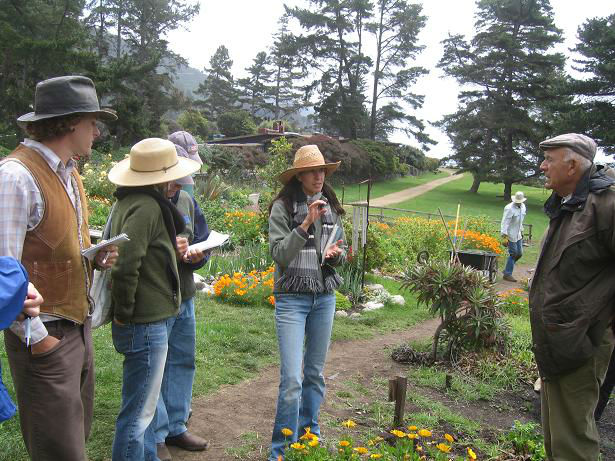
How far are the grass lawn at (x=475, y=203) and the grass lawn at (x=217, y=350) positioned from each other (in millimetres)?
13128

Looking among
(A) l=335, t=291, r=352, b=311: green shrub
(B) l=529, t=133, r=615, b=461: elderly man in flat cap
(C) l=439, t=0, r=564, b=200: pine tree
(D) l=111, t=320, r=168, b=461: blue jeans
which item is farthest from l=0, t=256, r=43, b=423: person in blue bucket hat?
(C) l=439, t=0, r=564, b=200: pine tree

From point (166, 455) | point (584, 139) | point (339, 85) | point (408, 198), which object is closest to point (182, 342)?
point (166, 455)

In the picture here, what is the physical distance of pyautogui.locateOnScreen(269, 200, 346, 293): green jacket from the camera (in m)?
3.28

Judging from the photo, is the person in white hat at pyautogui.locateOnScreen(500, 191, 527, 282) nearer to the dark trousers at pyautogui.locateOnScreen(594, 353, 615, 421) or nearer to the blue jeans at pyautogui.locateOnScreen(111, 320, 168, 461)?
the dark trousers at pyautogui.locateOnScreen(594, 353, 615, 421)

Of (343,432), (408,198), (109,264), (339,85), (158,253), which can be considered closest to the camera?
(109,264)

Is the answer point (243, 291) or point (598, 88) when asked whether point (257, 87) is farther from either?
point (243, 291)

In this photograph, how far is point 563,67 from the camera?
116 ft

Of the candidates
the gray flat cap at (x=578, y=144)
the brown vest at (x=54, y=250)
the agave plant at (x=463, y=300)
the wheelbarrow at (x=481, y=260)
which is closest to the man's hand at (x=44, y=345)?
the brown vest at (x=54, y=250)

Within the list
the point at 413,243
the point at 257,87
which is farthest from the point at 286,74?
the point at 413,243

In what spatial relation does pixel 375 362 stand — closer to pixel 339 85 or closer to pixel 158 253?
pixel 158 253

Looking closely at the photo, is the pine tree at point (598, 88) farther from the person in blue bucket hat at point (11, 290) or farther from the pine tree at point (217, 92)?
the pine tree at point (217, 92)

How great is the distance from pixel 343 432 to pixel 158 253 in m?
2.14

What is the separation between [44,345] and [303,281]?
1568 millimetres

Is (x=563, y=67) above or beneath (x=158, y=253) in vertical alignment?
above
